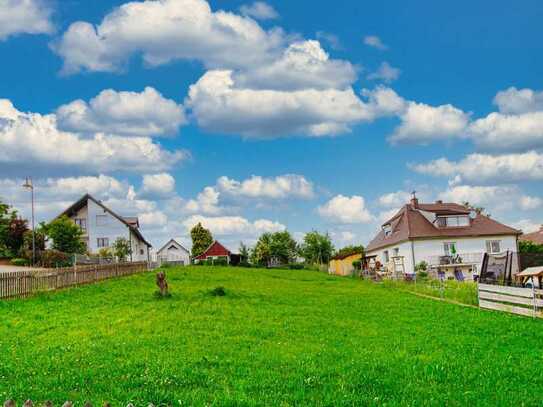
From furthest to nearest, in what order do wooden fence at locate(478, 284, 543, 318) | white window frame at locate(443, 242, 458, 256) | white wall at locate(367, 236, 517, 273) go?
white window frame at locate(443, 242, 458, 256), white wall at locate(367, 236, 517, 273), wooden fence at locate(478, 284, 543, 318)

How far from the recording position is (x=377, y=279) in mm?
Answer: 52844

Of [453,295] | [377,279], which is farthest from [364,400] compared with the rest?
[377,279]

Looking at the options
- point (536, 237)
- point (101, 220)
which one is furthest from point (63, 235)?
point (536, 237)

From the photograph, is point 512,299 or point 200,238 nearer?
point 512,299

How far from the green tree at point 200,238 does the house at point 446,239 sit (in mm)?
44143

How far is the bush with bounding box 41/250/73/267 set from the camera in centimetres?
5243

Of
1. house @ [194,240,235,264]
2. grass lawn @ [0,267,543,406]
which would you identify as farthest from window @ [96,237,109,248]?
grass lawn @ [0,267,543,406]

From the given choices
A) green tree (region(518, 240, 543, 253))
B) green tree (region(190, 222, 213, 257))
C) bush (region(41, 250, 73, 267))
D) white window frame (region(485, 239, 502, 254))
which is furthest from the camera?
green tree (region(190, 222, 213, 257))

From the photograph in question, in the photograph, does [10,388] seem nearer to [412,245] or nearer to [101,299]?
[101,299]

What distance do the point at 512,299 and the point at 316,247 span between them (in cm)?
8105

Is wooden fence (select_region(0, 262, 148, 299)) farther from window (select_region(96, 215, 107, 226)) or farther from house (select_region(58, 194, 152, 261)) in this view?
window (select_region(96, 215, 107, 226))

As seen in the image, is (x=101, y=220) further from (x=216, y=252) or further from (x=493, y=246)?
(x=493, y=246)

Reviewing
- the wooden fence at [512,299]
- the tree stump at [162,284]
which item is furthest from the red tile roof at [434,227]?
the tree stump at [162,284]

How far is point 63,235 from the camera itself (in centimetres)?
6041
